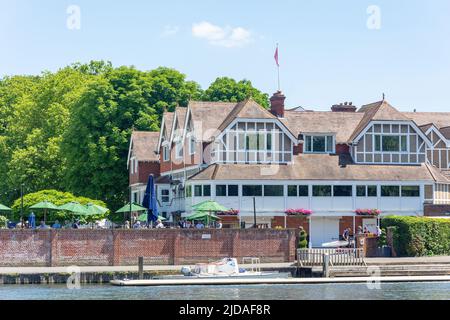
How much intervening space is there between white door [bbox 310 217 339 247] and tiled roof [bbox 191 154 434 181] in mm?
2828

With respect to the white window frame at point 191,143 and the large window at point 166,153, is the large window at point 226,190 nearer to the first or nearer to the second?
the white window frame at point 191,143

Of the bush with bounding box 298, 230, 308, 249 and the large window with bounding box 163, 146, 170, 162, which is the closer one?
the bush with bounding box 298, 230, 308, 249

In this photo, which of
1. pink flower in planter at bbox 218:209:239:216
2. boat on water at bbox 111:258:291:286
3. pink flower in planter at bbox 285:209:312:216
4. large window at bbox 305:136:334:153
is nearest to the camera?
boat on water at bbox 111:258:291:286

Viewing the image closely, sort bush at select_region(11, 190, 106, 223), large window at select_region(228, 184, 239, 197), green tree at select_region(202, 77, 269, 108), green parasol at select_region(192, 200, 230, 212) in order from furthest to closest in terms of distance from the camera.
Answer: green tree at select_region(202, 77, 269, 108), large window at select_region(228, 184, 239, 197), bush at select_region(11, 190, 106, 223), green parasol at select_region(192, 200, 230, 212)

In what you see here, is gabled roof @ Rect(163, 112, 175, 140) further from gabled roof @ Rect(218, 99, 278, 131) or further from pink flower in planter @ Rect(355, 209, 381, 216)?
pink flower in planter @ Rect(355, 209, 381, 216)

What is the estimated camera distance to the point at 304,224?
70812mm

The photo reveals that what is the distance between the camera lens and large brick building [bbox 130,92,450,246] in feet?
229

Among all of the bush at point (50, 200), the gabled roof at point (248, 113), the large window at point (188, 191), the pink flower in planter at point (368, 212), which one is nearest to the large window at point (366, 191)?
the pink flower in planter at point (368, 212)

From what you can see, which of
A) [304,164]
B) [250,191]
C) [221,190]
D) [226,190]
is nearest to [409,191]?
[304,164]

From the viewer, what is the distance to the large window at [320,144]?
73938 mm

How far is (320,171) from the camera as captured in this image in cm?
7138

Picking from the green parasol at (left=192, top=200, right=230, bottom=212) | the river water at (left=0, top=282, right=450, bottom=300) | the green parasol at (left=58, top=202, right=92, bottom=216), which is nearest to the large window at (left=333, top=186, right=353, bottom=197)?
the green parasol at (left=192, top=200, right=230, bottom=212)

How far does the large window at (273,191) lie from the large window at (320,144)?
5.11 m
